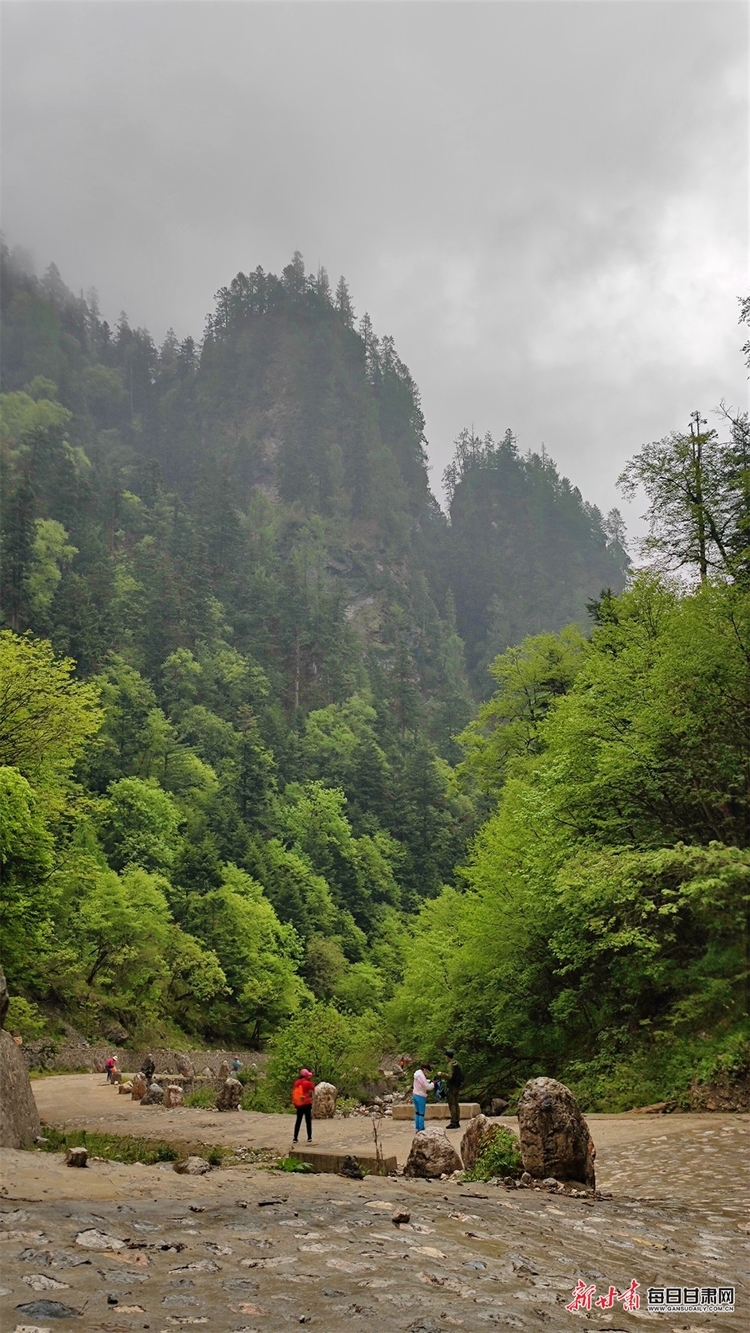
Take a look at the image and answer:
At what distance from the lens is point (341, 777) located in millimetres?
92625

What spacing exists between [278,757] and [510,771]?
2287 inches

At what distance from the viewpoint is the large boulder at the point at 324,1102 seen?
21.8m

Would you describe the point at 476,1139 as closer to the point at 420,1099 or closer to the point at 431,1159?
the point at 431,1159

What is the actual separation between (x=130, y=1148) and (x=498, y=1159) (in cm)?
716

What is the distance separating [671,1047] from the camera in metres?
19.9

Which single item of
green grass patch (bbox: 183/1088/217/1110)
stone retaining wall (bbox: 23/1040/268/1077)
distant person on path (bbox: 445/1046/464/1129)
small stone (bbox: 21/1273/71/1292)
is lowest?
stone retaining wall (bbox: 23/1040/268/1077)

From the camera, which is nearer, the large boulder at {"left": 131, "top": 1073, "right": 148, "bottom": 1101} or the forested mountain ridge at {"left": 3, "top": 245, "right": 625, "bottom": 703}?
the large boulder at {"left": 131, "top": 1073, "right": 148, "bottom": 1101}

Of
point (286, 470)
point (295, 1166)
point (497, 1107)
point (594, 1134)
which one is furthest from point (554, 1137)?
point (286, 470)

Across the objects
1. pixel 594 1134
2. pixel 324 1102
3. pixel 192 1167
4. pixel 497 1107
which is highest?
pixel 192 1167

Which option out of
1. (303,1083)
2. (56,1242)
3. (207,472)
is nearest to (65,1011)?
(303,1083)

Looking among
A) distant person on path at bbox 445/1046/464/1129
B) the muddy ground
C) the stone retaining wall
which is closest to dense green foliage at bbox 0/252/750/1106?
the stone retaining wall

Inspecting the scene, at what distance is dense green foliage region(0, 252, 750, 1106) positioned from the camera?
19484 mm

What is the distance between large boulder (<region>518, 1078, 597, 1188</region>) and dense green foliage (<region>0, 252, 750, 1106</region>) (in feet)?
16.7

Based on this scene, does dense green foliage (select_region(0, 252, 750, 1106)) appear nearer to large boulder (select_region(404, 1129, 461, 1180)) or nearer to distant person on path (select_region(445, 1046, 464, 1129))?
distant person on path (select_region(445, 1046, 464, 1129))
